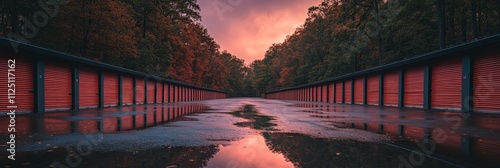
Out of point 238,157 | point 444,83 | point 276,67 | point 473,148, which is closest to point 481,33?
point 444,83

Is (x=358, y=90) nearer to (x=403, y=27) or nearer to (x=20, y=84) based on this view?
(x=403, y=27)

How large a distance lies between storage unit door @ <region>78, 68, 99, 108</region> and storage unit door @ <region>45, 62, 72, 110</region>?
1.13m

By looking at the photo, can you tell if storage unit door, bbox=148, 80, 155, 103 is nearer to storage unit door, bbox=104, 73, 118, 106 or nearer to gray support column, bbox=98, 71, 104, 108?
storage unit door, bbox=104, 73, 118, 106

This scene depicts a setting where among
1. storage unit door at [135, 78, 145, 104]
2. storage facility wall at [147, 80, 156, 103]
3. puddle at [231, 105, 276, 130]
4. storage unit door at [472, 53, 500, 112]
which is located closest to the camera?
puddle at [231, 105, 276, 130]

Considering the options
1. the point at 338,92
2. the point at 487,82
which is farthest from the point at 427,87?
the point at 338,92

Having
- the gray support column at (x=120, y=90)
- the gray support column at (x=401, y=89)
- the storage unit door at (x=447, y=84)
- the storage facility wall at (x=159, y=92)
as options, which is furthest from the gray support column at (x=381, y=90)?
the storage facility wall at (x=159, y=92)

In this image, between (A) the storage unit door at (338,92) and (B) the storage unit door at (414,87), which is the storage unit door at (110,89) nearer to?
(B) the storage unit door at (414,87)

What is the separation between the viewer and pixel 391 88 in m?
23.3

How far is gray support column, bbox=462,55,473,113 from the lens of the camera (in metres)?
15.1

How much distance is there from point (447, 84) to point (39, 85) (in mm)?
23663

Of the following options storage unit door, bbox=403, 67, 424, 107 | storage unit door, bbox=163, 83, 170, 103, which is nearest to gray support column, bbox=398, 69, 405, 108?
storage unit door, bbox=403, 67, 424, 107

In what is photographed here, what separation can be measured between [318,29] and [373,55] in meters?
24.3

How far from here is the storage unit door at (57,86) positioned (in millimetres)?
15398

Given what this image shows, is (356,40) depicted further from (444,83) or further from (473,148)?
(473,148)
